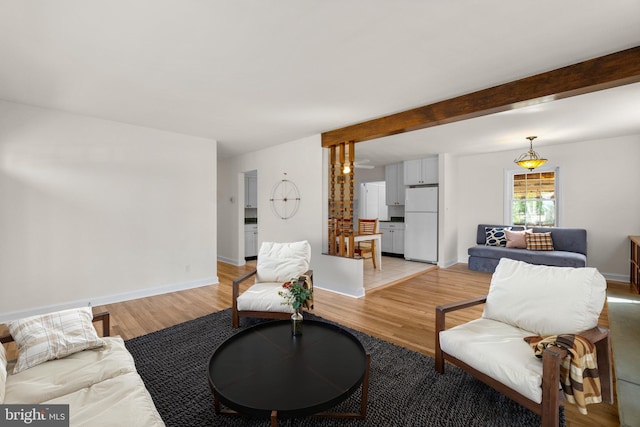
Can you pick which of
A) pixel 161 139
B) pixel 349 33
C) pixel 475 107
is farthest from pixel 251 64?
pixel 161 139

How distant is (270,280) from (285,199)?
6.80 ft

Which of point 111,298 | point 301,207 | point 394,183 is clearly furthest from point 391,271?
point 111,298

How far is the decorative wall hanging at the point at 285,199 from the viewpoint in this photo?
5043mm

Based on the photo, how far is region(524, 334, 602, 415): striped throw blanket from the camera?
4.84 ft

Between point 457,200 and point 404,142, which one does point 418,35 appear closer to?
point 404,142

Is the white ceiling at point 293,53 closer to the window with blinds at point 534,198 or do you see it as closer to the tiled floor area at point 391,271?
the window with blinds at point 534,198

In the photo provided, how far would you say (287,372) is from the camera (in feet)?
5.56

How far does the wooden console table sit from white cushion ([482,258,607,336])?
3512 millimetres

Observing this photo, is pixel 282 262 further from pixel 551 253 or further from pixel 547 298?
pixel 551 253

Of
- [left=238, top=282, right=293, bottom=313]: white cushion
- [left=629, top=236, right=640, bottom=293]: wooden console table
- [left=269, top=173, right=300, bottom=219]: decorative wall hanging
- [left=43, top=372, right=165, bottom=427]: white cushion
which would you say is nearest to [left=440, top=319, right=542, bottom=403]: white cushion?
[left=238, top=282, right=293, bottom=313]: white cushion

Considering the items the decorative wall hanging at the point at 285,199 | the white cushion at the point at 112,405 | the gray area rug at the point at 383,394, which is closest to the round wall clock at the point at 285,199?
the decorative wall hanging at the point at 285,199

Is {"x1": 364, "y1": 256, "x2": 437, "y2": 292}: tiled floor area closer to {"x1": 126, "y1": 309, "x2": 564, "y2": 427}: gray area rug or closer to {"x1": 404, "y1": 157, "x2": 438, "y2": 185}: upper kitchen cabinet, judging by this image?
{"x1": 404, "y1": 157, "x2": 438, "y2": 185}: upper kitchen cabinet

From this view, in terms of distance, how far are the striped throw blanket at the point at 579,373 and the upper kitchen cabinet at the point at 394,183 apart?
5.98 meters

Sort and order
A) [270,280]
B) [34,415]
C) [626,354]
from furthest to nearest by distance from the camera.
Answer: [270,280]
[626,354]
[34,415]
